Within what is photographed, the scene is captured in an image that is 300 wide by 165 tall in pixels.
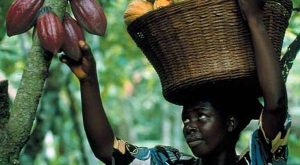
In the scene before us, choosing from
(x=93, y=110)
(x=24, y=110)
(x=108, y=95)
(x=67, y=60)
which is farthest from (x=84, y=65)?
(x=108, y=95)

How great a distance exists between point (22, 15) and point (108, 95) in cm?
608

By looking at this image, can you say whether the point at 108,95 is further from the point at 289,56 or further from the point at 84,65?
the point at 84,65

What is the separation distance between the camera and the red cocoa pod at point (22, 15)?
6.32 feet

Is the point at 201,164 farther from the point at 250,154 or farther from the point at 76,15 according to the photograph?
the point at 76,15

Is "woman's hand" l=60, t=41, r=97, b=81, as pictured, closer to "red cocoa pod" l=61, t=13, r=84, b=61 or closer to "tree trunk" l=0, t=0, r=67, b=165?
"red cocoa pod" l=61, t=13, r=84, b=61

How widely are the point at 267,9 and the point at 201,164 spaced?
2.24ft

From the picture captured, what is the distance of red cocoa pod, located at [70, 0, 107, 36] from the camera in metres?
2.04

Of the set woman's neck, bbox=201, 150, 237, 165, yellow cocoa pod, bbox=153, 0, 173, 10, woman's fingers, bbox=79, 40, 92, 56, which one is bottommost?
woman's neck, bbox=201, 150, 237, 165

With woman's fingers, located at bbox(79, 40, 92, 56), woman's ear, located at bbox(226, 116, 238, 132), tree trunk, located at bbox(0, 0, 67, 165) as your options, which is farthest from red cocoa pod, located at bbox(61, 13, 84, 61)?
woman's ear, located at bbox(226, 116, 238, 132)

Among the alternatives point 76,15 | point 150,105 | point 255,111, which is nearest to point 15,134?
point 76,15

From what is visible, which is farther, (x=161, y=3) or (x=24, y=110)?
(x=161, y=3)

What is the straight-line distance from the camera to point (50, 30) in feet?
6.09

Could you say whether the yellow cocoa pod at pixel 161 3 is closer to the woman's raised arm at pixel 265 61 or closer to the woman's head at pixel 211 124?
the woman's raised arm at pixel 265 61

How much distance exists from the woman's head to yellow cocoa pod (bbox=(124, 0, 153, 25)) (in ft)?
1.32
